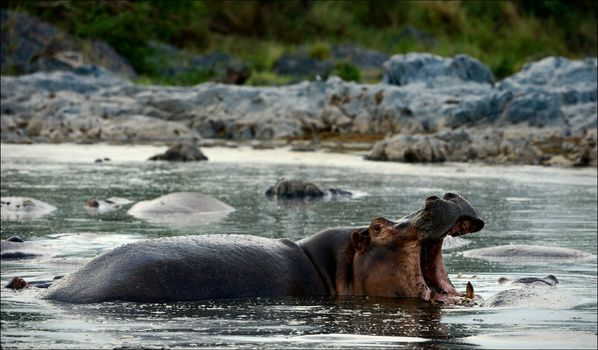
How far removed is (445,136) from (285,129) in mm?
7416

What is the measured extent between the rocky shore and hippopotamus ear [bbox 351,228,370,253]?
1977 cm

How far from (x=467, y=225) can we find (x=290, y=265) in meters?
1.09

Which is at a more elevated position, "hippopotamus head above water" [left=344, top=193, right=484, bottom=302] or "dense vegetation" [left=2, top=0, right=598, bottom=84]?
"dense vegetation" [left=2, top=0, right=598, bottom=84]

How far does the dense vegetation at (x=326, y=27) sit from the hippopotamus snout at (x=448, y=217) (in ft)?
108

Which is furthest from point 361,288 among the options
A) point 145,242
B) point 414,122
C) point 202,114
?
point 202,114

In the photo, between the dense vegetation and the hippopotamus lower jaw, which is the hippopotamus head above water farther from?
Result: the dense vegetation

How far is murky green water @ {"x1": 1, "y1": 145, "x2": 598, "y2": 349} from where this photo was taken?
5.79 m

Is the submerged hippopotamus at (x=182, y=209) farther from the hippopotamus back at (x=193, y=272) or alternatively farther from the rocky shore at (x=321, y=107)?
the rocky shore at (x=321, y=107)

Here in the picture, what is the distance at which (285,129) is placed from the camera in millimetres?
31500

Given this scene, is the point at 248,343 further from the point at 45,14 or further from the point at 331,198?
the point at 45,14

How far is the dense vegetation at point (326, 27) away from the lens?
1656 inches

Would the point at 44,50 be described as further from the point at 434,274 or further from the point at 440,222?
the point at 440,222

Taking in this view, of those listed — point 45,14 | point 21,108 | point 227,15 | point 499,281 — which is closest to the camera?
point 499,281

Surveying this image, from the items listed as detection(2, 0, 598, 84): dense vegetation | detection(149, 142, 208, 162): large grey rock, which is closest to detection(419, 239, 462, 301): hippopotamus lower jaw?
detection(149, 142, 208, 162): large grey rock
